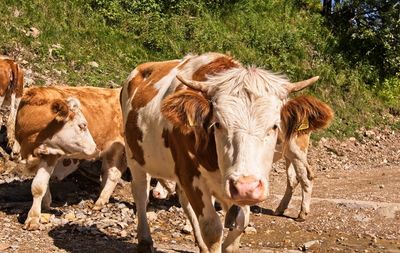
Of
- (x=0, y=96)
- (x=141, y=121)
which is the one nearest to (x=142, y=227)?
(x=141, y=121)

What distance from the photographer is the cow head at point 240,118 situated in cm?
370

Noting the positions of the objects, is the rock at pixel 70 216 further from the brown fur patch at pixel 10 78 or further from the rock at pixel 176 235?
the brown fur patch at pixel 10 78

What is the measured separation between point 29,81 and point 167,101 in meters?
8.30

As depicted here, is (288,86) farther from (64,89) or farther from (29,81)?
(29,81)

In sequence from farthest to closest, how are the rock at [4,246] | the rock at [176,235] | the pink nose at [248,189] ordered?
the rock at [176,235] < the rock at [4,246] < the pink nose at [248,189]

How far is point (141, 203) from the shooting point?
21.0 feet

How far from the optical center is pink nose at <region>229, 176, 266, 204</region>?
142 inches

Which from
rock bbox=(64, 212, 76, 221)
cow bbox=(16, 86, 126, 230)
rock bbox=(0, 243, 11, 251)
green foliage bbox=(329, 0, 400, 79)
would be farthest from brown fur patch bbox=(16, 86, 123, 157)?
green foliage bbox=(329, 0, 400, 79)

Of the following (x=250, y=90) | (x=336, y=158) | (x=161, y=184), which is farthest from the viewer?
(x=336, y=158)

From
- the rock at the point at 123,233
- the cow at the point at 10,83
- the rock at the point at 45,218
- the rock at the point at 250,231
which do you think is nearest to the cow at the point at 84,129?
the rock at the point at 45,218

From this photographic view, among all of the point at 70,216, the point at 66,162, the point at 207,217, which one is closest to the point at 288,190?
the point at 70,216

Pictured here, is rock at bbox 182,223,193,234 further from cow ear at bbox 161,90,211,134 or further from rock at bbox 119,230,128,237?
cow ear at bbox 161,90,211,134

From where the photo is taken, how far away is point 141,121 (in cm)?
577

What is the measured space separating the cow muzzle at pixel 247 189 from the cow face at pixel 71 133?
4.43 meters
